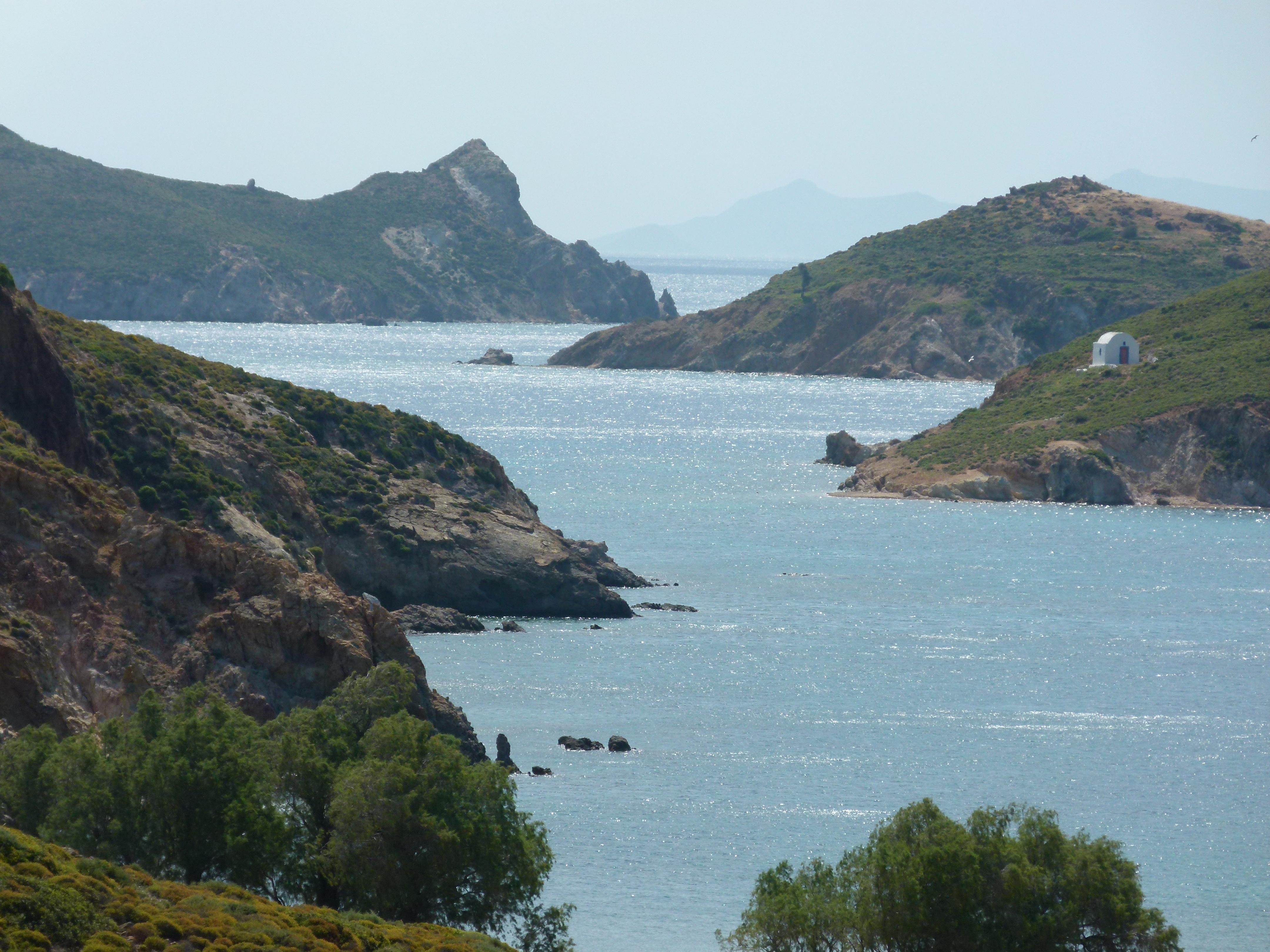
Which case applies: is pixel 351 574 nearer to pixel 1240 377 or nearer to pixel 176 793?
pixel 176 793

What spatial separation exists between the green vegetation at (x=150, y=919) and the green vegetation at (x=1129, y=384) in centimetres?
9575

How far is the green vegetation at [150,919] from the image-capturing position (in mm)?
26281

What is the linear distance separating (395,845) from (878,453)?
326ft

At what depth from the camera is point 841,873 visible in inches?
1339

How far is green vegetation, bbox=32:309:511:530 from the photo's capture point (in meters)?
65.8

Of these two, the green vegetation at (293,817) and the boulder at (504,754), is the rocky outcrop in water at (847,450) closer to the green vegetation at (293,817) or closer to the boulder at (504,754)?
the boulder at (504,754)

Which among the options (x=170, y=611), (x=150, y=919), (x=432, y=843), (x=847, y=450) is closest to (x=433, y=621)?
(x=170, y=611)

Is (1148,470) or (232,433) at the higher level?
(1148,470)

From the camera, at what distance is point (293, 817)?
3584 cm

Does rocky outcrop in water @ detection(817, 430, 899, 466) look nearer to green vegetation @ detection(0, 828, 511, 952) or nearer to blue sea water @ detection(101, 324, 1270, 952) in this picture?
blue sea water @ detection(101, 324, 1270, 952)

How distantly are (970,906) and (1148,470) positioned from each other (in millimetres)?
92113

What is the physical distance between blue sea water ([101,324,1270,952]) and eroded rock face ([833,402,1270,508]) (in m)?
2.05

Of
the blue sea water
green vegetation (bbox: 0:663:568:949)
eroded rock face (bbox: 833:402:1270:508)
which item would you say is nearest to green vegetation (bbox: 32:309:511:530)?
the blue sea water

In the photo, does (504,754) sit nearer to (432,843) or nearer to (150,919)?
(432,843)
